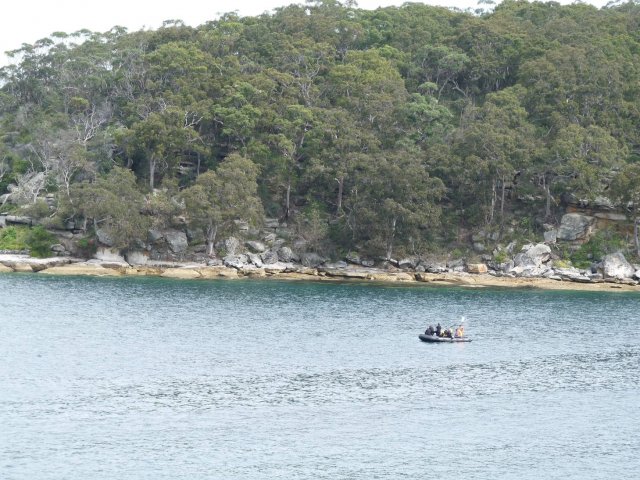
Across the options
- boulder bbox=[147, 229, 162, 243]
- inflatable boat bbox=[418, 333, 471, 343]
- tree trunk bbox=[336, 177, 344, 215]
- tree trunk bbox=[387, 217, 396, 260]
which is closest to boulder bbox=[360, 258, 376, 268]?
tree trunk bbox=[387, 217, 396, 260]

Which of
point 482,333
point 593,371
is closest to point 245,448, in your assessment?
point 593,371

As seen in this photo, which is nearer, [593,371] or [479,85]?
[593,371]

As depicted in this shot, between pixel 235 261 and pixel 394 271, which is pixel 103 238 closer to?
pixel 235 261

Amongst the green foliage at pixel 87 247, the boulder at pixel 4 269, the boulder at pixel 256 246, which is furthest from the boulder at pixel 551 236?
the boulder at pixel 4 269

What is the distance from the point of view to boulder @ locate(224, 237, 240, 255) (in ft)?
345

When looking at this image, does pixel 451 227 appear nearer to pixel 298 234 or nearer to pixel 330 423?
pixel 298 234

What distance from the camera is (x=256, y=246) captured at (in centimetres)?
10588

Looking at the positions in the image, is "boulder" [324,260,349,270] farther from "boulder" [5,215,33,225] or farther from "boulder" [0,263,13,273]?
"boulder" [5,215,33,225]

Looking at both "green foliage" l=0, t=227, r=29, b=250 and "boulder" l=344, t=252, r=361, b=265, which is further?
"boulder" l=344, t=252, r=361, b=265

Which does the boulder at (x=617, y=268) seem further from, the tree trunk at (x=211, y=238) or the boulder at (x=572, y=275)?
the tree trunk at (x=211, y=238)

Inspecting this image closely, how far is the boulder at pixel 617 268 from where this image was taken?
328 ft

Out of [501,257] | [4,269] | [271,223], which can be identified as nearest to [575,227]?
[501,257]

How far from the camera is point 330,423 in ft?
167

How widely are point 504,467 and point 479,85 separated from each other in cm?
9281
